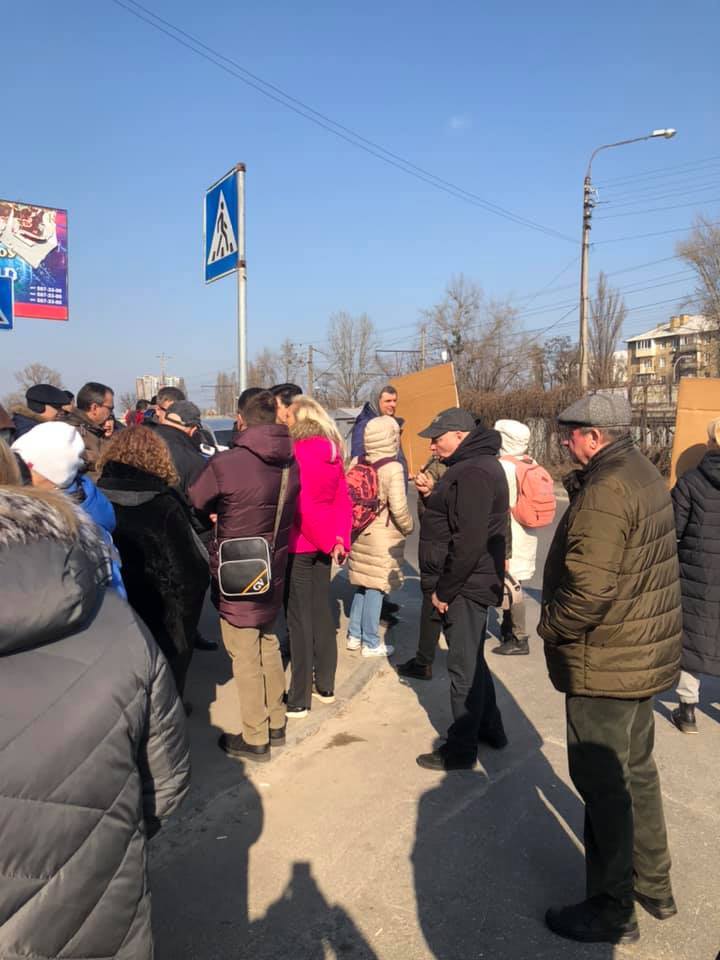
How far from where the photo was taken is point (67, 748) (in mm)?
1393

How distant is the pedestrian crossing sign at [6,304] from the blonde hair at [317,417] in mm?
5897

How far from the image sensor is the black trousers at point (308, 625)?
4.59 m

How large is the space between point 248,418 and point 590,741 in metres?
2.31

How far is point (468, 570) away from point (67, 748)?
8.94ft

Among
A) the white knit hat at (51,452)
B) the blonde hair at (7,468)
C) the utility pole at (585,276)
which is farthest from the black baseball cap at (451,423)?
the utility pole at (585,276)

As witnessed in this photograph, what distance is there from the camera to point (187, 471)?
5.18m

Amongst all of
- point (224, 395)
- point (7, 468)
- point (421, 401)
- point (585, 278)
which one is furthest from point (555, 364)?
point (224, 395)

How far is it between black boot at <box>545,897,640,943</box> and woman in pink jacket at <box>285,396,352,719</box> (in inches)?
85.7

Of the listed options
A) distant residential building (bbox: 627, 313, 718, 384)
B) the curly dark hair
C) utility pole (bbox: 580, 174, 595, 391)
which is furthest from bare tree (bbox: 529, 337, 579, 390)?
the curly dark hair

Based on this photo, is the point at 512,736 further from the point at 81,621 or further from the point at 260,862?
the point at 81,621

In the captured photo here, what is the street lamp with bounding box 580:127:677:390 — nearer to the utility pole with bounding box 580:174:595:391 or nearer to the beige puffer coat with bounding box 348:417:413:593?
the utility pole with bounding box 580:174:595:391

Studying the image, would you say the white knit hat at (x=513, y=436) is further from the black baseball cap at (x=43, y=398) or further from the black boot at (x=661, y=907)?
the black boot at (x=661, y=907)

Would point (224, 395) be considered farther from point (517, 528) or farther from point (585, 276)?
point (517, 528)

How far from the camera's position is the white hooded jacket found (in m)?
5.91
